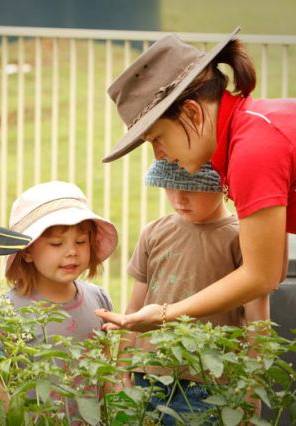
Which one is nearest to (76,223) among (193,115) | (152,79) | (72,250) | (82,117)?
(72,250)

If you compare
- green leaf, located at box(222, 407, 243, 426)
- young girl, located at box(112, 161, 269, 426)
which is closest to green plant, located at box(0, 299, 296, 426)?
green leaf, located at box(222, 407, 243, 426)

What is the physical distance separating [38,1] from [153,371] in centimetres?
631

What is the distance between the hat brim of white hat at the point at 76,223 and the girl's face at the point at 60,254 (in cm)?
4

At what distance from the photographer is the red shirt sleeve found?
2596 millimetres

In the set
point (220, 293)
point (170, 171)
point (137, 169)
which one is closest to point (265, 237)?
point (220, 293)

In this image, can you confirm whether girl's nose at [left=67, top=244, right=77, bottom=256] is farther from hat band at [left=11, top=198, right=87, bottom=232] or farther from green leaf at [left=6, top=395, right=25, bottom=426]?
green leaf at [left=6, top=395, right=25, bottom=426]

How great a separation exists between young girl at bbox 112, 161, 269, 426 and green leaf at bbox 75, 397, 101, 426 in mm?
1134

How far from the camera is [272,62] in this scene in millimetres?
13586

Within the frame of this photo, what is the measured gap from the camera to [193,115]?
9.09ft

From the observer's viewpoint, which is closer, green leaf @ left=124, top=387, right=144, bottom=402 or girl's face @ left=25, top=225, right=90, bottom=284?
green leaf @ left=124, top=387, right=144, bottom=402

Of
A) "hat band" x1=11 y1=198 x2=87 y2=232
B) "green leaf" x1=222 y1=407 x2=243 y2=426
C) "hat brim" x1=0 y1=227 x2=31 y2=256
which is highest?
"hat band" x1=11 y1=198 x2=87 y2=232

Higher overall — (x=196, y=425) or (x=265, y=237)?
(x=265, y=237)

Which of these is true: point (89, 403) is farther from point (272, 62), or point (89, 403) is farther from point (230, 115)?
point (272, 62)

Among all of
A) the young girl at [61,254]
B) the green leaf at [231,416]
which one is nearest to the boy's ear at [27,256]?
the young girl at [61,254]
